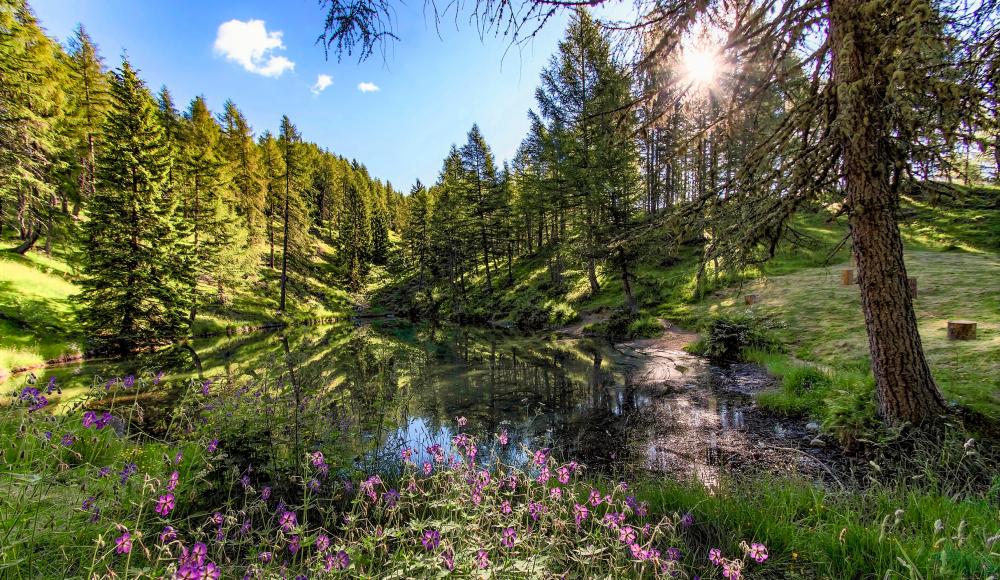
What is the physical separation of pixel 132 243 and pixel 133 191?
2.73 meters

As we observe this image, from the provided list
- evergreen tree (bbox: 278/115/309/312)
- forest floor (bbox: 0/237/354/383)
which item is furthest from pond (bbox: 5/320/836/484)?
evergreen tree (bbox: 278/115/309/312)

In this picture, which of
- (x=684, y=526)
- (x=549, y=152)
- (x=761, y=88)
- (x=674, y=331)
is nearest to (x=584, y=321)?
(x=674, y=331)

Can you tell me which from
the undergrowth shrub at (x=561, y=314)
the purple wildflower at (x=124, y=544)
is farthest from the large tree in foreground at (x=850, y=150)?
the undergrowth shrub at (x=561, y=314)

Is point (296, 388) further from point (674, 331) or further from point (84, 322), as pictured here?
point (84, 322)

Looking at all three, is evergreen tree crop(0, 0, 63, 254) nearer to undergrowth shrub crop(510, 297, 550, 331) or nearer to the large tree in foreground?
the large tree in foreground

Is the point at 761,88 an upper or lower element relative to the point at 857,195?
upper

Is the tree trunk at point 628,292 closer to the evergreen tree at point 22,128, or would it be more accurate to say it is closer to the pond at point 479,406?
the pond at point 479,406

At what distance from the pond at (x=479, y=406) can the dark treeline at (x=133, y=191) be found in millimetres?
4683

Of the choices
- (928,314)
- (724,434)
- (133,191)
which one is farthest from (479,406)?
(133,191)

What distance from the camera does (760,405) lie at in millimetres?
8211

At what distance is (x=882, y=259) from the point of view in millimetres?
5000

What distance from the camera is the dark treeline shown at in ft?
55.4

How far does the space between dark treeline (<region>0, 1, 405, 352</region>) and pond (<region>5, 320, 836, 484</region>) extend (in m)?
4.68

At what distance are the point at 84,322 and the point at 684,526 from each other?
24802 mm
